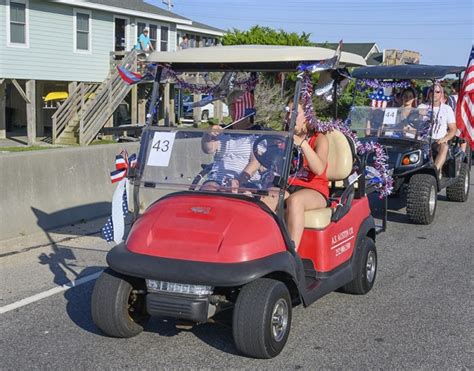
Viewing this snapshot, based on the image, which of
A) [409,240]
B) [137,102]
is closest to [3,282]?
[409,240]

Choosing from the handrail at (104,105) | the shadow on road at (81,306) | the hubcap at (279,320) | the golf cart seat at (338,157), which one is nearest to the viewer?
the hubcap at (279,320)

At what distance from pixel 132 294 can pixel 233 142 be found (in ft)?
4.12

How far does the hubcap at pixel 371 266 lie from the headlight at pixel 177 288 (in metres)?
2.03

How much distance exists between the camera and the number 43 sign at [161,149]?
4.54 meters

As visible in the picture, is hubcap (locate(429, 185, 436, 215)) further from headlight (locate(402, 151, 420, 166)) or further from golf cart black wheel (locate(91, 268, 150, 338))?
golf cart black wheel (locate(91, 268, 150, 338))

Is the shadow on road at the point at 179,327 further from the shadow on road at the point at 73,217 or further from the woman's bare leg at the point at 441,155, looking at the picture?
the woman's bare leg at the point at 441,155

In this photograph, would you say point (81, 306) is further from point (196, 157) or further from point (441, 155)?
point (441, 155)

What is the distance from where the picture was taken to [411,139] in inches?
349

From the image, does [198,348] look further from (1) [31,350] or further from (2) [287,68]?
(2) [287,68]

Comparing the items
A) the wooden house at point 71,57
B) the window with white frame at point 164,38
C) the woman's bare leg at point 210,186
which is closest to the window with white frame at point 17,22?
the wooden house at point 71,57

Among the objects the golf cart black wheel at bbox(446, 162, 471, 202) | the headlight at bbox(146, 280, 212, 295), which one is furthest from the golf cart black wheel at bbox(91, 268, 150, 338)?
the golf cart black wheel at bbox(446, 162, 471, 202)

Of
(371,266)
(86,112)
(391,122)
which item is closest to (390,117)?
(391,122)

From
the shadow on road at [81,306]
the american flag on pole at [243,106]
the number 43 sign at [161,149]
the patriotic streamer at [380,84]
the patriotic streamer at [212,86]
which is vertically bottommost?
the shadow on road at [81,306]

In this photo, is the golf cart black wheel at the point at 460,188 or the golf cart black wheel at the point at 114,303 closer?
the golf cart black wheel at the point at 114,303
